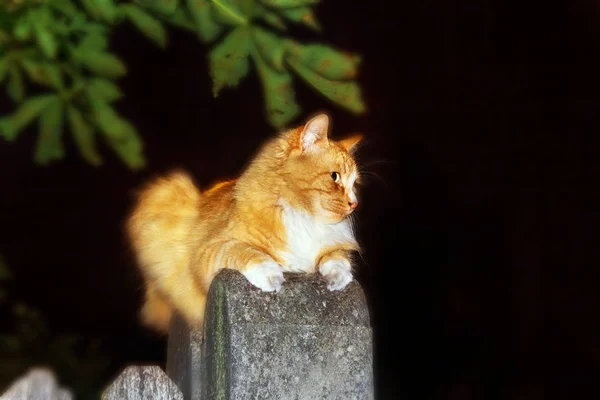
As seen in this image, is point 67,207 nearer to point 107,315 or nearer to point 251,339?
point 107,315

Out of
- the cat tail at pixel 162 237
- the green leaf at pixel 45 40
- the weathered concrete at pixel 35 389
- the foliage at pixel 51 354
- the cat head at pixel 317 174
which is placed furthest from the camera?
the foliage at pixel 51 354

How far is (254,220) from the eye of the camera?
96.4 inches

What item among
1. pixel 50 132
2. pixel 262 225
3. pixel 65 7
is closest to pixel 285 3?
pixel 65 7

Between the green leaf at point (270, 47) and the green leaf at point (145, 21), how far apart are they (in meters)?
0.24

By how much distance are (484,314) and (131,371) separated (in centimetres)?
485

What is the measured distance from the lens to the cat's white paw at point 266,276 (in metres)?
1.75

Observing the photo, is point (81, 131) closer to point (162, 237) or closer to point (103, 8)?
point (103, 8)

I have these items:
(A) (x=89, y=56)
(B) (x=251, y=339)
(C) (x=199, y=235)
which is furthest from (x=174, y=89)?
(B) (x=251, y=339)

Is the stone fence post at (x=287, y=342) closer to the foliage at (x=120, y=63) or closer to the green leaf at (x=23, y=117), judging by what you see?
the foliage at (x=120, y=63)

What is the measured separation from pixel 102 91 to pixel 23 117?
20 centimetres

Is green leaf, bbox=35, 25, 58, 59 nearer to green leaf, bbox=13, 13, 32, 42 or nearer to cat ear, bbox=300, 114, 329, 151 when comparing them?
green leaf, bbox=13, 13, 32, 42

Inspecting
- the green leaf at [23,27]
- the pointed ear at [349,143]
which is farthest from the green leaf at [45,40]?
the pointed ear at [349,143]

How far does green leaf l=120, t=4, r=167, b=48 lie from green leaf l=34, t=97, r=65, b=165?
266mm

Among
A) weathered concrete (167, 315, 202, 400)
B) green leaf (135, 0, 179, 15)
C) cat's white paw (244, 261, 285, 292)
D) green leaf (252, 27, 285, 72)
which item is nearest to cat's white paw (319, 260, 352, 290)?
cat's white paw (244, 261, 285, 292)
